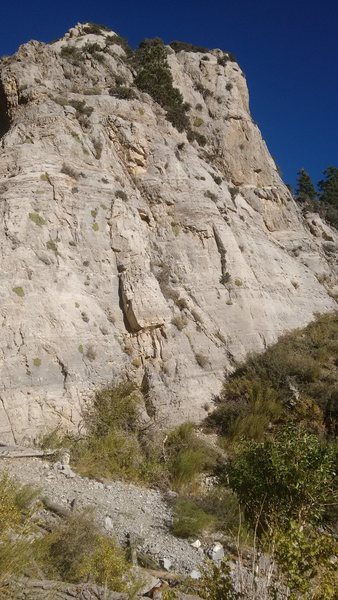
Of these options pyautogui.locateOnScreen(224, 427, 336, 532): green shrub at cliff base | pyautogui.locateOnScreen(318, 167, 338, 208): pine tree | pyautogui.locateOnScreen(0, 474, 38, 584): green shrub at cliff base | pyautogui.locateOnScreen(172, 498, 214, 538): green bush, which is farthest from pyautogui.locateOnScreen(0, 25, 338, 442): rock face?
pyautogui.locateOnScreen(318, 167, 338, 208): pine tree

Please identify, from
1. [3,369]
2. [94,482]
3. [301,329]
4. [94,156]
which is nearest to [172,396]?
[94,482]

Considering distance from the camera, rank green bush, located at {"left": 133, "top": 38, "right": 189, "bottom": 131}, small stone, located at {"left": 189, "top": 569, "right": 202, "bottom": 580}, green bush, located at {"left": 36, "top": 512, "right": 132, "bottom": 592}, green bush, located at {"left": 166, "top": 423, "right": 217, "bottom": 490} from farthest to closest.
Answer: green bush, located at {"left": 133, "top": 38, "right": 189, "bottom": 131} < green bush, located at {"left": 166, "top": 423, "right": 217, "bottom": 490} < small stone, located at {"left": 189, "top": 569, "right": 202, "bottom": 580} < green bush, located at {"left": 36, "top": 512, "right": 132, "bottom": 592}

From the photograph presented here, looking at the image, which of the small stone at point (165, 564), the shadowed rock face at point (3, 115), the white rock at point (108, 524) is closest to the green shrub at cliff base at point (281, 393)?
the white rock at point (108, 524)

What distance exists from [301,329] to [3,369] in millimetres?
11352

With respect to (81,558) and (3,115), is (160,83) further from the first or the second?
(81,558)

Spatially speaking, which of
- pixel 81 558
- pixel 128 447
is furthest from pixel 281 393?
pixel 81 558

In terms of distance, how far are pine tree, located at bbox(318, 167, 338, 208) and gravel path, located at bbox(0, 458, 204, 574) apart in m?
35.8

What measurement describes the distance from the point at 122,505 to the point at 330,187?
125 feet

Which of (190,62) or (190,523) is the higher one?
(190,62)

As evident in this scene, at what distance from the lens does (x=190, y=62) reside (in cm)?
2784

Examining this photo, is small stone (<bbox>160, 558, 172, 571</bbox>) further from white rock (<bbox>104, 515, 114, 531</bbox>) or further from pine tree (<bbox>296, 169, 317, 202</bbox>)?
pine tree (<bbox>296, 169, 317, 202</bbox>)

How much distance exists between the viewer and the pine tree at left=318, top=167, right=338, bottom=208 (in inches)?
1553

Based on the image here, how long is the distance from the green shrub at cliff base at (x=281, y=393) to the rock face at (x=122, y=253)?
2.38 feet

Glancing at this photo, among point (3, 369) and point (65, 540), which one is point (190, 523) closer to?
point (65, 540)
